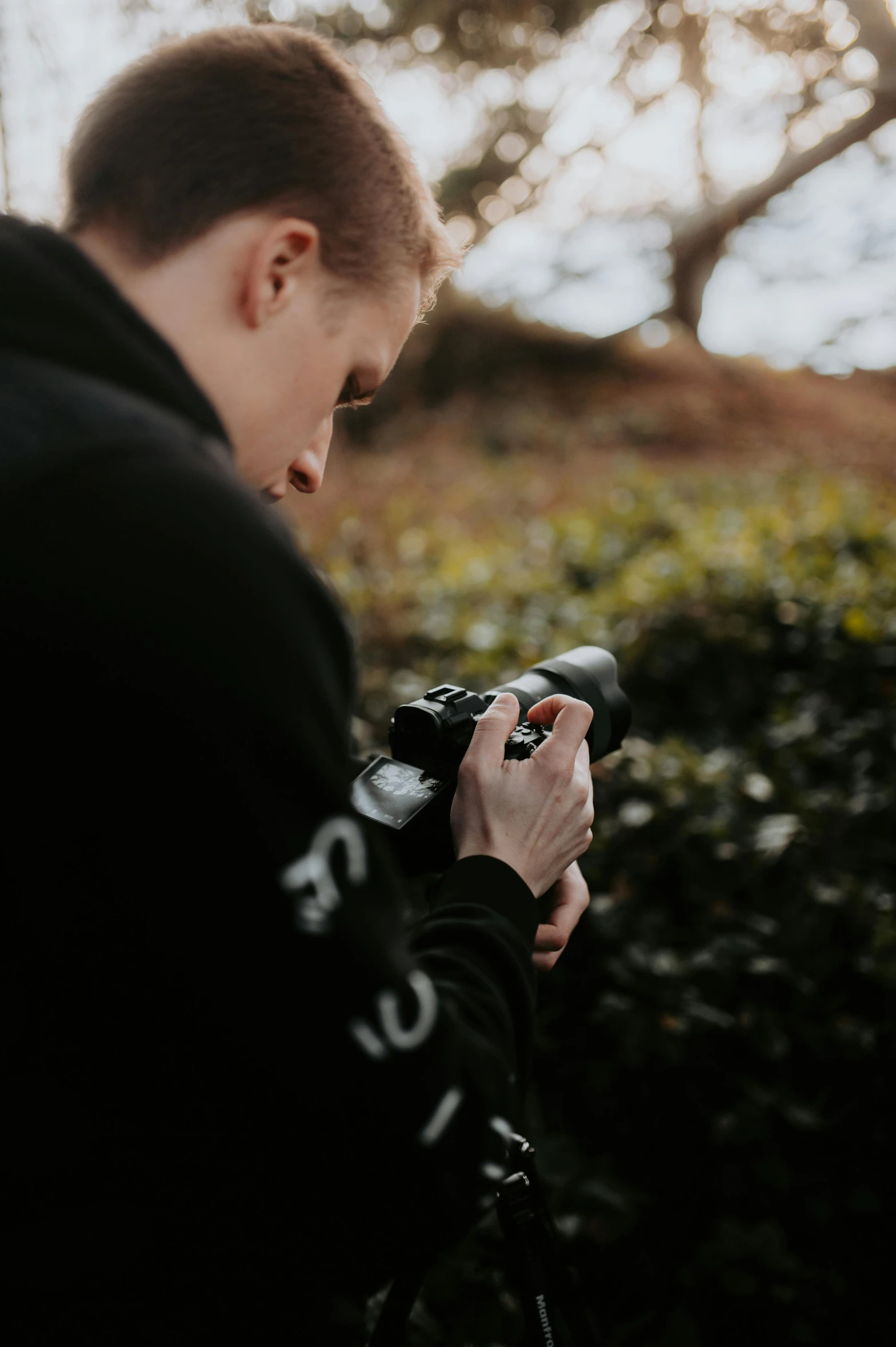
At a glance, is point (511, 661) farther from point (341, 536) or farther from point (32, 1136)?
point (32, 1136)

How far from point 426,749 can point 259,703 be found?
65 cm

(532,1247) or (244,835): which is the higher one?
(244,835)

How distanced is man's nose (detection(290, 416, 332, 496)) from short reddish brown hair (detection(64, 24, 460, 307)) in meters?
0.27

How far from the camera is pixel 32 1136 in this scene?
74cm

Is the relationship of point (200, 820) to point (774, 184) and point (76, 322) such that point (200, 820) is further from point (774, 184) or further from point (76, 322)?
point (774, 184)

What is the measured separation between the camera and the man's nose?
4.03 ft

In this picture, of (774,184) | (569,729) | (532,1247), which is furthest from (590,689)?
(774,184)

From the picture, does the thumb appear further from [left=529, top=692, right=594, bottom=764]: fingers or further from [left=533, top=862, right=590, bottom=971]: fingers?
[left=533, top=862, right=590, bottom=971]: fingers

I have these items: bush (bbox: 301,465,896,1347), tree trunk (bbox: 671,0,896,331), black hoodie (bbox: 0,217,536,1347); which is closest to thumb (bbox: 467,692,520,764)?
black hoodie (bbox: 0,217,536,1347)

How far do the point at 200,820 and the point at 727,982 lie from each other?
1.97 meters

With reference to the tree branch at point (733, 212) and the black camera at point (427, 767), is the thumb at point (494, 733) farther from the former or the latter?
the tree branch at point (733, 212)

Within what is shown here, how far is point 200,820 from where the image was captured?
656mm

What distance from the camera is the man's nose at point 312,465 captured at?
123cm

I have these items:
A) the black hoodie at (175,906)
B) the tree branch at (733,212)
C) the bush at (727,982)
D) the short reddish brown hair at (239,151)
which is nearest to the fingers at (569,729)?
the black hoodie at (175,906)
